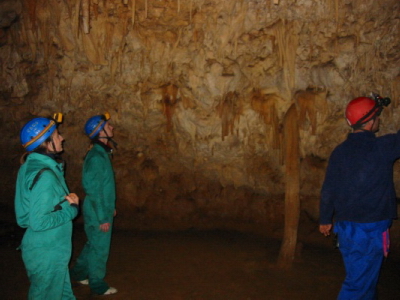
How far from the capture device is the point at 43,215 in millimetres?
2758

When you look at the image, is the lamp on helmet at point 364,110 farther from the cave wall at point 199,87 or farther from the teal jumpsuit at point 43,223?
the teal jumpsuit at point 43,223

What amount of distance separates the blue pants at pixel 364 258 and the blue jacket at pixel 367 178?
84 millimetres

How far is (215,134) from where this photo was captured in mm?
6805

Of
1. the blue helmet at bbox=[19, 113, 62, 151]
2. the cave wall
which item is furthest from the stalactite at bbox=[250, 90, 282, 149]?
the blue helmet at bbox=[19, 113, 62, 151]

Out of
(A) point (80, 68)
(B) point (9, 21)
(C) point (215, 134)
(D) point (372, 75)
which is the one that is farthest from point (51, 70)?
(D) point (372, 75)

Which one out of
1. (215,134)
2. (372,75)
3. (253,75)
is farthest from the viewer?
(215,134)

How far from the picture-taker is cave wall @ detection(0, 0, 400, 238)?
489 centimetres

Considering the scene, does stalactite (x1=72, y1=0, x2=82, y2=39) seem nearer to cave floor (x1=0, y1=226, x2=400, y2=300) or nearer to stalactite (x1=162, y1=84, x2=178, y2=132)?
stalactite (x1=162, y1=84, x2=178, y2=132)

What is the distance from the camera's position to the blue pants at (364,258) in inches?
115

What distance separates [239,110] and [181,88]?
1.09 metres

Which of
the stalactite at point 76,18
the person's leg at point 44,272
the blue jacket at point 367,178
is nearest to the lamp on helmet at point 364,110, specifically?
the blue jacket at point 367,178

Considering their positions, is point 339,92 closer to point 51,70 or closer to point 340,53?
point 340,53

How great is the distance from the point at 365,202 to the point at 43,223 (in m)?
2.58

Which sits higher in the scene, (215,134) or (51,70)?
(51,70)
